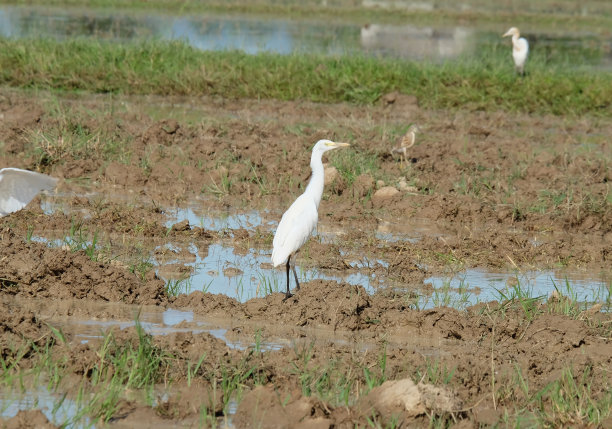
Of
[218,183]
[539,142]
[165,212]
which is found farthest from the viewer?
[539,142]

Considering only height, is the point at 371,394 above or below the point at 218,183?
above

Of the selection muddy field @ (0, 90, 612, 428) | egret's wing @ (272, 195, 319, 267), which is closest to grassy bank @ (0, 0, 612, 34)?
muddy field @ (0, 90, 612, 428)

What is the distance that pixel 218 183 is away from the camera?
950 cm

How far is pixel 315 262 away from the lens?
7336 millimetres

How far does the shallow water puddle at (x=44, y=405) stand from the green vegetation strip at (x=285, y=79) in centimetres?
1063

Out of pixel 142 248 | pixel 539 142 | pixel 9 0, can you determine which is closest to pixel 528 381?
pixel 142 248

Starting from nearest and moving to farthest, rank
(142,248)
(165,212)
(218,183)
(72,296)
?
(72,296)
(142,248)
(165,212)
(218,183)

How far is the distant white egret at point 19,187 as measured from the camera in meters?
6.53

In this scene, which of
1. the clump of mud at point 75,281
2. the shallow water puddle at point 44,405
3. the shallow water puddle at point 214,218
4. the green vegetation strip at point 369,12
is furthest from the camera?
the green vegetation strip at point 369,12

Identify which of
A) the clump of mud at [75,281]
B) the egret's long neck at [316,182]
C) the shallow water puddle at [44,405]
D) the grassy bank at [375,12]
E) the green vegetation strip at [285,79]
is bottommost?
the grassy bank at [375,12]

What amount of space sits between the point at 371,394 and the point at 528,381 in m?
1.03

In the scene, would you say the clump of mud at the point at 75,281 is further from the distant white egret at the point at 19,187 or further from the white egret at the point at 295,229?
the white egret at the point at 295,229

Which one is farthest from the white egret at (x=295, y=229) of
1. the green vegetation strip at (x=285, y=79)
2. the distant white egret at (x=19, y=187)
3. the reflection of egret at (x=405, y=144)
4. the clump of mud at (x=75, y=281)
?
the green vegetation strip at (x=285, y=79)

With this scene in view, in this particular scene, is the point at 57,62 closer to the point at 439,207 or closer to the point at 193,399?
the point at 439,207
